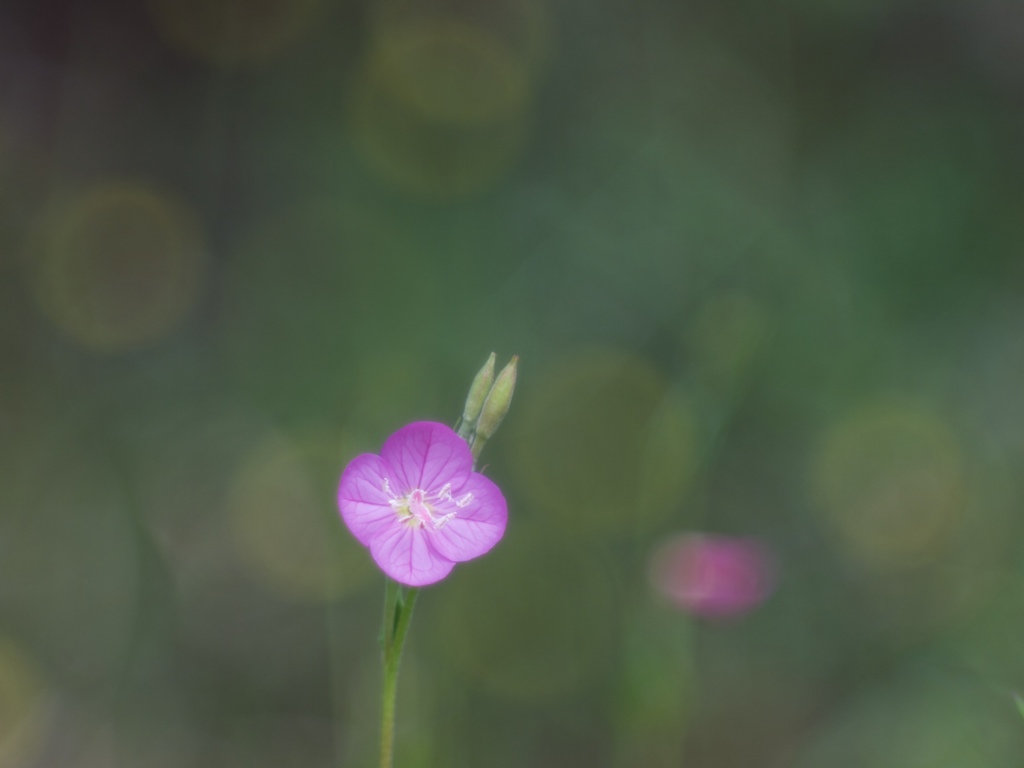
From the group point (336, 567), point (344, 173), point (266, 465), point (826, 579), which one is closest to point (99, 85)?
point (344, 173)

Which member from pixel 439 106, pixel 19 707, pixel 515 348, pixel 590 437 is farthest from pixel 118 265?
pixel 590 437

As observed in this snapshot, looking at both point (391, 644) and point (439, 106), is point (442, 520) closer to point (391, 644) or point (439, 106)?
point (391, 644)

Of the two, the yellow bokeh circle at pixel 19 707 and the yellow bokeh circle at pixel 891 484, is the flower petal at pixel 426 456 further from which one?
the yellow bokeh circle at pixel 891 484

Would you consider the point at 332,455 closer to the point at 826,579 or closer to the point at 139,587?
the point at 139,587

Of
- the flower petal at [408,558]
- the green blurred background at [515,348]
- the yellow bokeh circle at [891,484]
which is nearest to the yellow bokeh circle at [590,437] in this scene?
the green blurred background at [515,348]

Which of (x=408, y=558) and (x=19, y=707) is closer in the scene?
(x=408, y=558)
